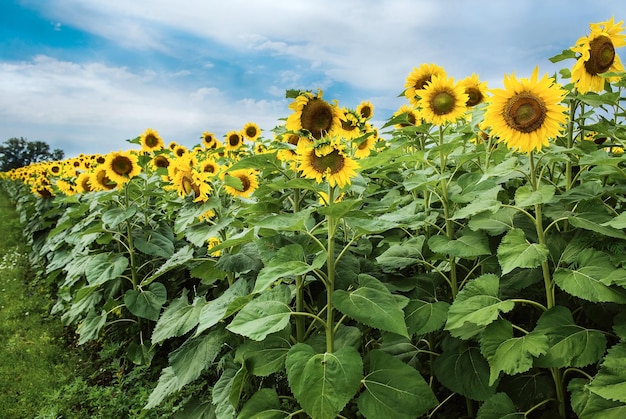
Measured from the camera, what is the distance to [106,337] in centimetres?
487

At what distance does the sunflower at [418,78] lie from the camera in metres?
3.24

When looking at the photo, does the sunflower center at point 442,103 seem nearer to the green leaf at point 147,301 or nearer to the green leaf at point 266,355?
the green leaf at point 266,355

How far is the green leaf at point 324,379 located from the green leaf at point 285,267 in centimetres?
27

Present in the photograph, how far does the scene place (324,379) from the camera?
1752 mm

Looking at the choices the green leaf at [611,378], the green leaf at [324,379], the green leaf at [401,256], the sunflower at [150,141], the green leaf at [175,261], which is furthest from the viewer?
the sunflower at [150,141]

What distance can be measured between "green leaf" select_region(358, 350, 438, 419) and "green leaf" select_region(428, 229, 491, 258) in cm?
47

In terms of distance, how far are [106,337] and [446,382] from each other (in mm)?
3788

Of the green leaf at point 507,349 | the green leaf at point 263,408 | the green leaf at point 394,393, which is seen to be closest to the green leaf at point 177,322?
the green leaf at point 263,408

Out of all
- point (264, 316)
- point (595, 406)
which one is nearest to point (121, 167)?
point (264, 316)

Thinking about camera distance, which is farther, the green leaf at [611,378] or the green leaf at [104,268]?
the green leaf at [104,268]

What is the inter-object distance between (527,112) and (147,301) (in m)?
2.77

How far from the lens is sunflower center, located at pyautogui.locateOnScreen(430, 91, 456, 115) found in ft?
9.15

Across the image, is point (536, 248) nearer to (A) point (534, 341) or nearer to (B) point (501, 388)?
(A) point (534, 341)

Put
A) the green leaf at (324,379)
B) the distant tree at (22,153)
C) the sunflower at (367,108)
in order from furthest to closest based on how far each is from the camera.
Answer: the distant tree at (22,153), the sunflower at (367,108), the green leaf at (324,379)
